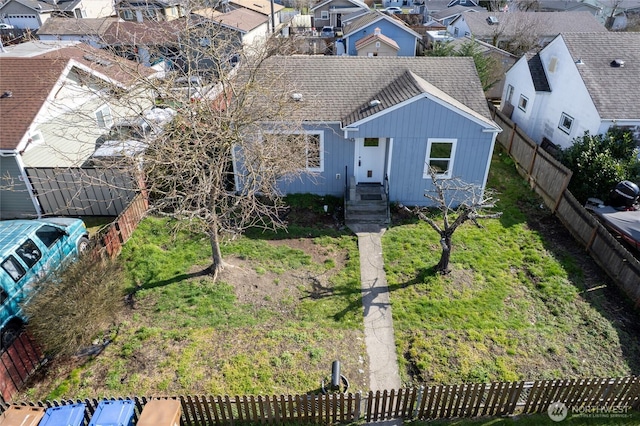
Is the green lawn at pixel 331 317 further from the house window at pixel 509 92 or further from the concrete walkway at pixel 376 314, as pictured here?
the house window at pixel 509 92

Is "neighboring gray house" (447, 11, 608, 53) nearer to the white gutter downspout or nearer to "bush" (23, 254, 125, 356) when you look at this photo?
the white gutter downspout

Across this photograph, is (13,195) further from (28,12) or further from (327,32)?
(28,12)

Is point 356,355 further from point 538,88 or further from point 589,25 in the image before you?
point 589,25

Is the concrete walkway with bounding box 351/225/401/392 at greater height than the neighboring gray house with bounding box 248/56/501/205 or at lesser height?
lesser

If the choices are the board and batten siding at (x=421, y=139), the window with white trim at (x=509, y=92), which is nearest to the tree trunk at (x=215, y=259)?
the board and batten siding at (x=421, y=139)

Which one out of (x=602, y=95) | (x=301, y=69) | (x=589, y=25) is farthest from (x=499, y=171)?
(x=589, y=25)

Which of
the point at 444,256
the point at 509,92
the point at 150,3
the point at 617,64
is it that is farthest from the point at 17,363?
the point at 150,3

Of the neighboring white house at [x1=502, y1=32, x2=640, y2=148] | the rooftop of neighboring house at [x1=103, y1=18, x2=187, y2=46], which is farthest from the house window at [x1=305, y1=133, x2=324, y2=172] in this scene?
the neighboring white house at [x1=502, y1=32, x2=640, y2=148]

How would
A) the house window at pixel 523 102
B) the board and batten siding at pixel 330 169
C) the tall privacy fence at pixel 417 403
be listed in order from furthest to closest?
the house window at pixel 523 102, the board and batten siding at pixel 330 169, the tall privacy fence at pixel 417 403
